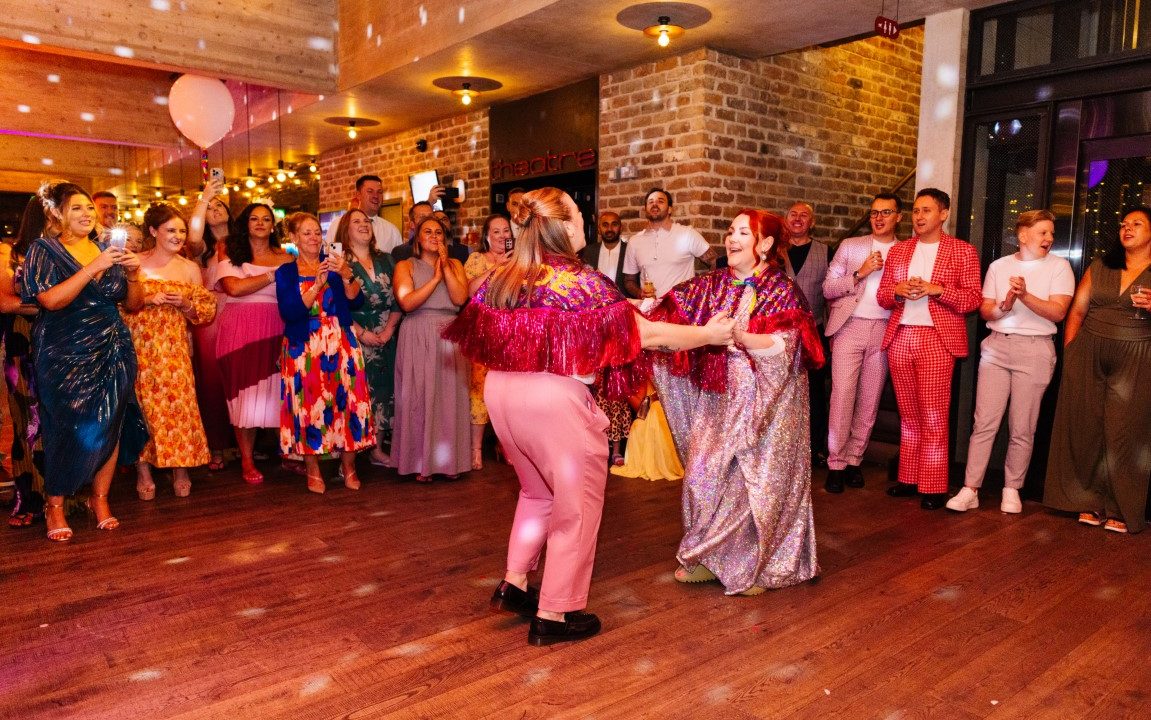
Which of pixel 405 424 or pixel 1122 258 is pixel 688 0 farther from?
pixel 405 424

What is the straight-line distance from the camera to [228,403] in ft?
15.9

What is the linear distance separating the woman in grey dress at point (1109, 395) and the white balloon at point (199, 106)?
664 centimetres

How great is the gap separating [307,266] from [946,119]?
3880 mm

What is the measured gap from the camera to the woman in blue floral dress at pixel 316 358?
4348 mm

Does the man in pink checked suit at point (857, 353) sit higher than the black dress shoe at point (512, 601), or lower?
higher

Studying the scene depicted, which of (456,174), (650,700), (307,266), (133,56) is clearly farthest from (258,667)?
(456,174)

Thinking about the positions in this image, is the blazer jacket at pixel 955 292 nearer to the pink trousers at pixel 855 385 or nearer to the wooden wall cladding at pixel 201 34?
the pink trousers at pixel 855 385

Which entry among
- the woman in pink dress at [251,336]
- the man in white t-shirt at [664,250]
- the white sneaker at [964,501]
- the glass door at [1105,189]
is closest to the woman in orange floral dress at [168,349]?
the woman in pink dress at [251,336]

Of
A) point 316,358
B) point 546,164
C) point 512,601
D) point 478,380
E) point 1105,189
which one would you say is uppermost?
point 546,164

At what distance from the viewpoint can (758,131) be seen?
6.05 m

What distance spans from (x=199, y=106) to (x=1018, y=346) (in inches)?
255

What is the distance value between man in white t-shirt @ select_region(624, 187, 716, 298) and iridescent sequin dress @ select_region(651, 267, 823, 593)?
2325 mm

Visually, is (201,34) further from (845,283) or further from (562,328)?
(562,328)

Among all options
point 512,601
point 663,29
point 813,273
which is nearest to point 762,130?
point 663,29
